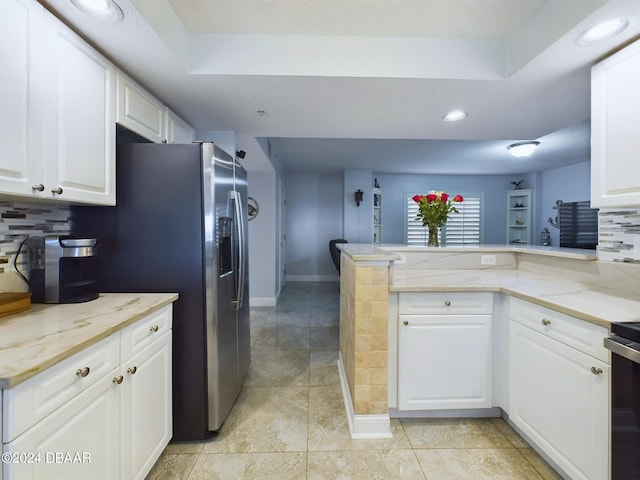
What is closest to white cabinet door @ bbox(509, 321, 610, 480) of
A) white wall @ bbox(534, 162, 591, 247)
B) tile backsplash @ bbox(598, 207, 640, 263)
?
tile backsplash @ bbox(598, 207, 640, 263)

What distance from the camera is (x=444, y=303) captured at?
67.6 inches

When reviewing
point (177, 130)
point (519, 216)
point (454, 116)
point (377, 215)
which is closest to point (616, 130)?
point (454, 116)

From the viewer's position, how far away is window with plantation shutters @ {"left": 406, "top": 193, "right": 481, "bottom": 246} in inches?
249

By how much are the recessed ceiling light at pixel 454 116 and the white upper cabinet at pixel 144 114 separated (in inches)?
82.6

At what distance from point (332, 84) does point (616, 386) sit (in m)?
1.99

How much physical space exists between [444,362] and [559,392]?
55cm

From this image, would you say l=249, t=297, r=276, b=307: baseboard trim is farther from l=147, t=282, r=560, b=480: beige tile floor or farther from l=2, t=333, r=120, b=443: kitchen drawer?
l=2, t=333, r=120, b=443: kitchen drawer

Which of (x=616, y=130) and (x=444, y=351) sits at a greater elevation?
(x=616, y=130)

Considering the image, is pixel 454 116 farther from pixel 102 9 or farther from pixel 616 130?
pixel 102 9

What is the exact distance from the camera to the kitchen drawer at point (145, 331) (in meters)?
1.17

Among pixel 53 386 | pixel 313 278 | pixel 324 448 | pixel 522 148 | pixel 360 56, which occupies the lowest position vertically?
pixel 324 448

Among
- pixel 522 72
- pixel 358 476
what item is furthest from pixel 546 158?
pixel 358 476

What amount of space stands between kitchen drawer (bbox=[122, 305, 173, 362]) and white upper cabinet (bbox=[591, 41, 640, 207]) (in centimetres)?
236

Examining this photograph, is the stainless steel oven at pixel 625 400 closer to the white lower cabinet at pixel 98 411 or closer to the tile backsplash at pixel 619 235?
the tile backsplash at pixel 619 235
